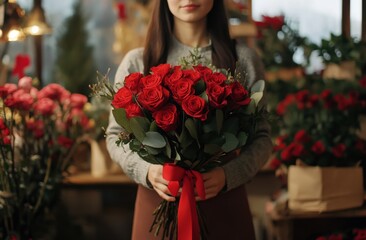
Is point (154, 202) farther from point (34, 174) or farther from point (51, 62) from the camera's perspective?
point (51, 62)

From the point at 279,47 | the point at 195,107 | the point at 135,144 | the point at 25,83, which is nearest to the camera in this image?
the point at 195,107

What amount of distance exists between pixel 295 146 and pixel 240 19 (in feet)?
4.36

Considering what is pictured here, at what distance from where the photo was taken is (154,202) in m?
1.82

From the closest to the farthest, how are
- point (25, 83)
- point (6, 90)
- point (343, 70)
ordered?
point (6, 90), point (25, 83), point (343, 70)

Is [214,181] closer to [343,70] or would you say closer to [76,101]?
[76,101]

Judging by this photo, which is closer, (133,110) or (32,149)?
(133,110)

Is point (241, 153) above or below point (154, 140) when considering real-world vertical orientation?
below

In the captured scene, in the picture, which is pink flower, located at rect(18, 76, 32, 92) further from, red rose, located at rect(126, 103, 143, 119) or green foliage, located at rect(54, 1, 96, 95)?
green foliage, located at rect(54, 1, 96, 95)

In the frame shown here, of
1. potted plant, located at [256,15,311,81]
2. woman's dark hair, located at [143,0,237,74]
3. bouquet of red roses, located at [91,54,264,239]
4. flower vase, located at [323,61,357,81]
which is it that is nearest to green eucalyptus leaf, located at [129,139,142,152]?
bouquet of red roses, located at [91,54,264,239]

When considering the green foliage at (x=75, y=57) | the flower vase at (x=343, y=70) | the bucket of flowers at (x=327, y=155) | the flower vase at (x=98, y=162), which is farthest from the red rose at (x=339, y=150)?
the green foliage at (x=75, y=57)

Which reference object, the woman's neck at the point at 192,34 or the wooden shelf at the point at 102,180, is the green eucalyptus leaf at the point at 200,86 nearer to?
the woman's neck at the point at 192,34

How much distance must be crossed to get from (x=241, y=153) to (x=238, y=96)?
14.0 inches

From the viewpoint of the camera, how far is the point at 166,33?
6.44ft

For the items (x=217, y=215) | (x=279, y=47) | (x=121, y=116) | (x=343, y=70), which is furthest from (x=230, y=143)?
(x=279, y=47)
